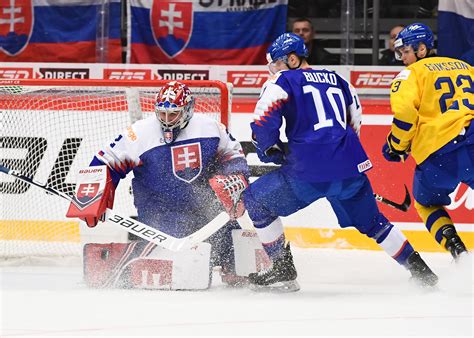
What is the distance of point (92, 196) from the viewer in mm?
4797

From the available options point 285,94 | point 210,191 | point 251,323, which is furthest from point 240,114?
point 251,323

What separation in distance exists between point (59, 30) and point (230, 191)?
3017 millimetres

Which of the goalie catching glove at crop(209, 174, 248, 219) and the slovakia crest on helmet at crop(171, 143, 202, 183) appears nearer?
the goalie catching glove at crop(209, 174, 248, 219)

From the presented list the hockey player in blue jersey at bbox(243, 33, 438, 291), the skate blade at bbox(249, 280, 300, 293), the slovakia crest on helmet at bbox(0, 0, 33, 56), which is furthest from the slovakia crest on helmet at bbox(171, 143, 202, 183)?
the slovakia crest on helmet at bbox(0, 0, 33, 56)

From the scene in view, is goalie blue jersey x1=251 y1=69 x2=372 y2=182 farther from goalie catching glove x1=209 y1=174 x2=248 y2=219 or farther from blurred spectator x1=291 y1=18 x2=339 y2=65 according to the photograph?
blurred spectator x1=291 y1=18 x2=339 y2=65

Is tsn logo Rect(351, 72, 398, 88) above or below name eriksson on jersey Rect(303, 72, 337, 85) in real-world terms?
below

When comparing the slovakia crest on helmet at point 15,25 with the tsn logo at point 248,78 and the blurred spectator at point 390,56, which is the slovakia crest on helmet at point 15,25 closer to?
the tsn logo at point 248,78

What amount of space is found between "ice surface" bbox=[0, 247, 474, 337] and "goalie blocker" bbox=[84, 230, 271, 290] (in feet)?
0.26

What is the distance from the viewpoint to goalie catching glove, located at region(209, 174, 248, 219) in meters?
4.88

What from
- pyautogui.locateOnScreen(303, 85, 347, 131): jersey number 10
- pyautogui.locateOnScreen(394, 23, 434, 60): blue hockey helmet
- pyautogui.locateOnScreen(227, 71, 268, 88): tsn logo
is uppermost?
A: pyautogui.locateOnScreen(394, 23, 434, 60): blue hockey helmet

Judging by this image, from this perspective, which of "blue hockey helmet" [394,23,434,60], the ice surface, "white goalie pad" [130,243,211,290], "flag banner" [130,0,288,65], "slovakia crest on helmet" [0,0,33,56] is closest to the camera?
the ice surface

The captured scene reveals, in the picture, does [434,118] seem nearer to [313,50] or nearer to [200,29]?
[313,50]

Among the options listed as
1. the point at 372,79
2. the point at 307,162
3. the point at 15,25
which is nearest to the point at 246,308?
the point at 307,162

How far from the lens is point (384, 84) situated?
6949 millimetres
